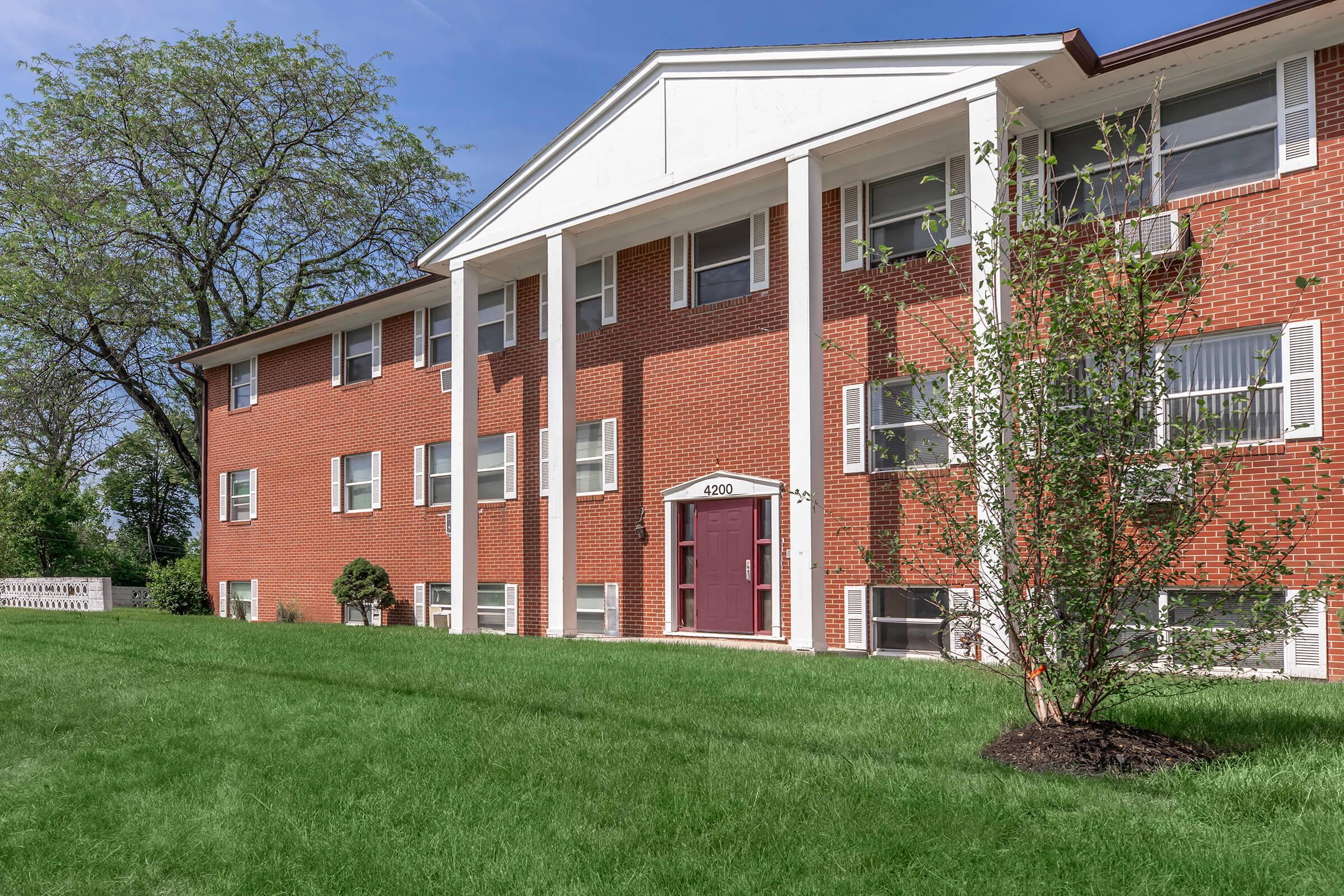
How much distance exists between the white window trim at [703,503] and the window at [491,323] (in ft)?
17.3

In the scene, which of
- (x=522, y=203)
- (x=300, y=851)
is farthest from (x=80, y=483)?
(x=300, y=851)

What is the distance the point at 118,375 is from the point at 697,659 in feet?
87.9

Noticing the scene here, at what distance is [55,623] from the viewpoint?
676 inches

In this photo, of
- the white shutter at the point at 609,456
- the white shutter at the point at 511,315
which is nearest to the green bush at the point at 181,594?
the white shutter at the point at 511,315

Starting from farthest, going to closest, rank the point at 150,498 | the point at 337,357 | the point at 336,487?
1. the point at 150,498
2. the point at 337,357
3. the point at 336,487

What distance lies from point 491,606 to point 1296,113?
14443mm

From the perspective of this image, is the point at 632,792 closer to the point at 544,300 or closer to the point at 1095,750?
the point at 1095,750

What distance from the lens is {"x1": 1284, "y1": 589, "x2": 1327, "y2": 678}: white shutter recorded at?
34.9 feet

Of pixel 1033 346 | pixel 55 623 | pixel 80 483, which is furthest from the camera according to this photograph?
pixel 80 483

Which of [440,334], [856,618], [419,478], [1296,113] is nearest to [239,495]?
[419,478]

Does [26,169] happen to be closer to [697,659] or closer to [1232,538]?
[697,659]

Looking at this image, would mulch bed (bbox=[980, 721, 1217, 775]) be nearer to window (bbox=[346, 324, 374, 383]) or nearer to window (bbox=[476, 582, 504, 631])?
window (bbox=[476, 582, 504, 631])

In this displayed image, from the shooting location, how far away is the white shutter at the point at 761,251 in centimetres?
1548

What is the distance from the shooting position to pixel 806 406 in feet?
44.1
